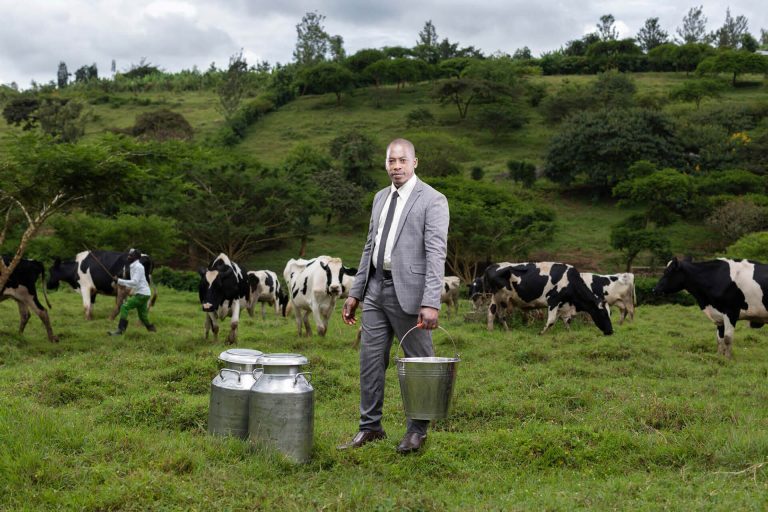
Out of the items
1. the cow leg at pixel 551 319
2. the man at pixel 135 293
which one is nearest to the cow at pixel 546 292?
the cow leg at pixel 551 319

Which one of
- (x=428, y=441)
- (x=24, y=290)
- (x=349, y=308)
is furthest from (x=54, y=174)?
(x=428, y=441)

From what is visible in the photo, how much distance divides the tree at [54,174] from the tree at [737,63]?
8346cm

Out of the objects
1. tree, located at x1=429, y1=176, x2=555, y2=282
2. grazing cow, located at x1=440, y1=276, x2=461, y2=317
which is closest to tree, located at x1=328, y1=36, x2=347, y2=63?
tree, located at x1=429, y1=176, x2=555, y2=282

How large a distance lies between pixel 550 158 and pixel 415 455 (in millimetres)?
53431

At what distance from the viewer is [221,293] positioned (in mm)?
13750

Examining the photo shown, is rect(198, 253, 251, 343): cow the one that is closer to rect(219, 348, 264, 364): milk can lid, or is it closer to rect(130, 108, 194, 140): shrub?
rect(219, 348, 264, 364): milk can lid

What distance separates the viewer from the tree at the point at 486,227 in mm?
36438

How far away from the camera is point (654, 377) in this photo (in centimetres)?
1092

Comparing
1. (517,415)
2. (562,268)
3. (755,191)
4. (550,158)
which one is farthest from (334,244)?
(517,415)

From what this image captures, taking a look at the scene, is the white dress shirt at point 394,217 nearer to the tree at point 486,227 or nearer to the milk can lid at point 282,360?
the milk can lid at point 282,360

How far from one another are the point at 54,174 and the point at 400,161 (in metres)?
9.19

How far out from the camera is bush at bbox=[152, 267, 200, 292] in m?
31.0

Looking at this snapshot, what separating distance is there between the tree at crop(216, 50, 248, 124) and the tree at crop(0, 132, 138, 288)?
66277 millimetres

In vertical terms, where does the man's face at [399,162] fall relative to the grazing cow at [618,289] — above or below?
above
